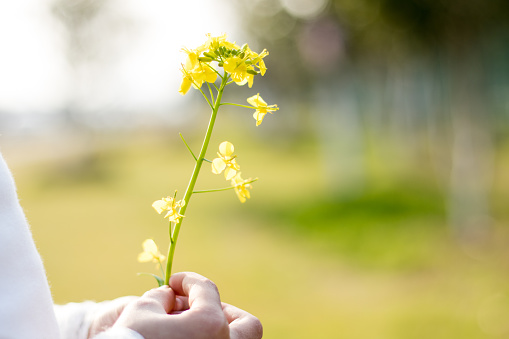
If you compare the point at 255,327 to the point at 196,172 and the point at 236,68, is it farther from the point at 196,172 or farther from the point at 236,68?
the point at 236,68

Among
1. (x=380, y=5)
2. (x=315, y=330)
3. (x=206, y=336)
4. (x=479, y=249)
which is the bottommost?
(x=315, y=330)

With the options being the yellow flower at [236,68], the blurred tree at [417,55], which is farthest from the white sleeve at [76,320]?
the blurred tree at [417,55]

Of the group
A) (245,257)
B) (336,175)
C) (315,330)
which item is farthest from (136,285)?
(336,175)

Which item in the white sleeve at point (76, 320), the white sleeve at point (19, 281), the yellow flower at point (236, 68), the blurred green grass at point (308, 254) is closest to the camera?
the white sleeve at point (19, 281)

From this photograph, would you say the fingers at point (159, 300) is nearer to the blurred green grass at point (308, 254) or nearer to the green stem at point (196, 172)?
the green stem at point (196, 172)

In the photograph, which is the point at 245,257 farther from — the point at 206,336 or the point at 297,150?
the point at 297,150

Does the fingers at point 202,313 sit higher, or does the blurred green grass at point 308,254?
the fingers at point 202,313
